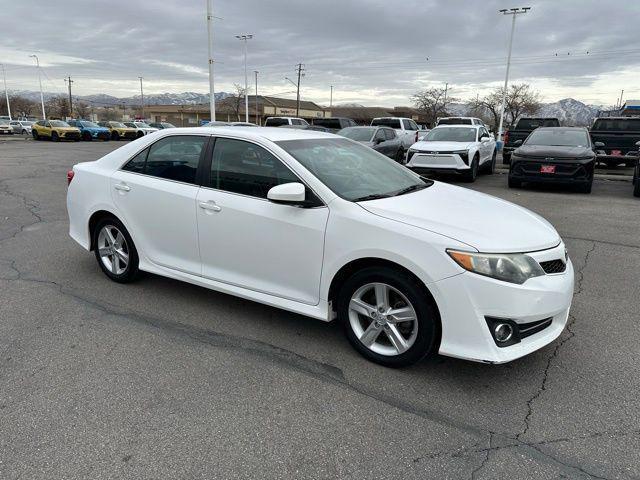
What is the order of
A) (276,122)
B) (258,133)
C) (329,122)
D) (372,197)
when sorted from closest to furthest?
(372,197) → (258,133) → (329,122) → (276,122)

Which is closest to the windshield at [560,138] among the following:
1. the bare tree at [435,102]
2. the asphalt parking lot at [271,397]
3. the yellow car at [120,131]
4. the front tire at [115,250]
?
the asphalt parking lot at [271,397]

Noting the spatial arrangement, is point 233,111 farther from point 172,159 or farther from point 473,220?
point 473,220

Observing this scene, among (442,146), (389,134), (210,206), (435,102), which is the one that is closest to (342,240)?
(210,206)

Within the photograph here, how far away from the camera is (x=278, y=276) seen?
3609mm

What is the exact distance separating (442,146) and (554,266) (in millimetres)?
10007

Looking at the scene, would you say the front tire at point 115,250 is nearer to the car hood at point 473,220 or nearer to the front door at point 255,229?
the front door at point 255,229

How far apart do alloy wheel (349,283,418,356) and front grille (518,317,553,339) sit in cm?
65

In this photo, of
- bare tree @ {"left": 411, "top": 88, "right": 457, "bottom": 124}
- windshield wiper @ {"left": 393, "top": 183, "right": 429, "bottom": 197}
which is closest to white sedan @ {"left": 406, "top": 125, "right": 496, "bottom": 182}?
windshield wiper @ {"left": 393, "top": 183, "right": 429, "bottom": 197}

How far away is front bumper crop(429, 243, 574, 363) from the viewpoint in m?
2.85

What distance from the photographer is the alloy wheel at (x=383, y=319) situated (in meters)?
3.17

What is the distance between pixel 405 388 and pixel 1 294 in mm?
3908

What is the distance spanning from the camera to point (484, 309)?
2.86m

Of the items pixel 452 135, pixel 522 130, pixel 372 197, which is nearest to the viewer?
pixel 372 197

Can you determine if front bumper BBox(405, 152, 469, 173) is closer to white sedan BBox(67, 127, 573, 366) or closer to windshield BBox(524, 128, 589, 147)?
windshield BBox(524, 128, 589, 147)
